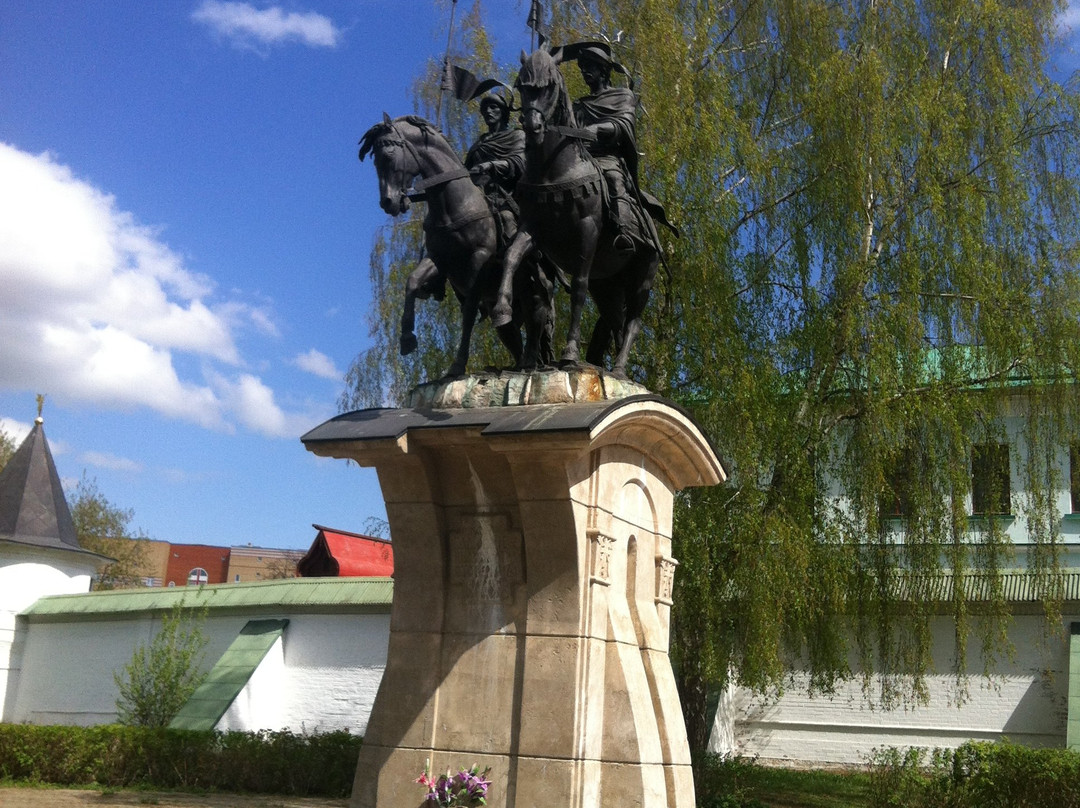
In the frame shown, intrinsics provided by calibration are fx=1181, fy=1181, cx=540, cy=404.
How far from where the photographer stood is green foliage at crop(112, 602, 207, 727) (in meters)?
19.2

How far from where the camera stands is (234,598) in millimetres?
20922

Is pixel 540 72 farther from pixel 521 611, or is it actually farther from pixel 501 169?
pixel 521 611

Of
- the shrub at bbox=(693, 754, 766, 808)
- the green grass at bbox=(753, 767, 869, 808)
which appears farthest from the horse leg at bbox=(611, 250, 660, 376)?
the green grass at bbox=(753, 767, 869, 808)

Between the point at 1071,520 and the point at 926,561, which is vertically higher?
the point at 1071,520

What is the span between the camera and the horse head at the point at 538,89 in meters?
7.43

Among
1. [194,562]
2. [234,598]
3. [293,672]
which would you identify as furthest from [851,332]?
[194,562]

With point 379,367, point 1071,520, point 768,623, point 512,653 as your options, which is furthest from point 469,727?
point 1071,520

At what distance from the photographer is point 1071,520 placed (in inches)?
893

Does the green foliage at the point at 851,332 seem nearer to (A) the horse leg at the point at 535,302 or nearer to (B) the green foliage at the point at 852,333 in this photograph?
(B) the green foliage at the point at 852,333

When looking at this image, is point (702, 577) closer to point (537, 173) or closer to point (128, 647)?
point (537, 173)

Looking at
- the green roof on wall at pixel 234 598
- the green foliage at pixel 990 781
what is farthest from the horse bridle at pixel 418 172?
the green roof on wall at pixel 234 598

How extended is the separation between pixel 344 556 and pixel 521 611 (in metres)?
20.9

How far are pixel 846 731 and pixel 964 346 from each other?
7.28 m

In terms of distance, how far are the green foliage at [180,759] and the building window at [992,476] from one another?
8644 mm
